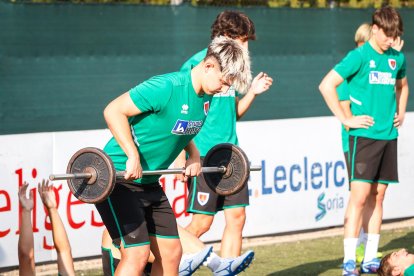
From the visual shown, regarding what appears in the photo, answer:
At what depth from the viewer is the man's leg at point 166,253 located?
582 cm

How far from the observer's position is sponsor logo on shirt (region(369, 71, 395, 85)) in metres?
7.77

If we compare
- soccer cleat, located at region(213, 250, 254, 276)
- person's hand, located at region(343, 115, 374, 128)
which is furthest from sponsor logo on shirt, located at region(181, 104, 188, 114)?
person's hand, located at region(343, 115, 374, 128)

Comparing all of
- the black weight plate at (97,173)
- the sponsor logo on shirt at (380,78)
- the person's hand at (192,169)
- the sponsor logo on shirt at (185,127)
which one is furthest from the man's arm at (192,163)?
the sponsor logo on shirt at (380,78)

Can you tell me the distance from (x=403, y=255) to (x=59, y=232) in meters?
2.25

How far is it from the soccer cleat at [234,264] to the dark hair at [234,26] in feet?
4.89

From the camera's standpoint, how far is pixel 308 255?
9.08 metres

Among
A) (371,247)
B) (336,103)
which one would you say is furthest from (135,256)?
(371,247)

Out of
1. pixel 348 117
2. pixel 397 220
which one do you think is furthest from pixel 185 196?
pixel 397 220

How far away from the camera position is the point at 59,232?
5.85m

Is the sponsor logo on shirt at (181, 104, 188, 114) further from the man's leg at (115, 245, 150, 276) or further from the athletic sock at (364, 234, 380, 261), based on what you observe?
the athletic sock at (364, 234, 380, 261)

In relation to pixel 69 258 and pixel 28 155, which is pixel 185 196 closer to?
pixel 28 155

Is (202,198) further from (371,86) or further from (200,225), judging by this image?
(371,86)

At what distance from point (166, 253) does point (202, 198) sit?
1.34 m

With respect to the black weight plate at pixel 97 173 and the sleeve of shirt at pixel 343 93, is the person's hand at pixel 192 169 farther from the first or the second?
the sleeve of shirt at pixel 343 93
